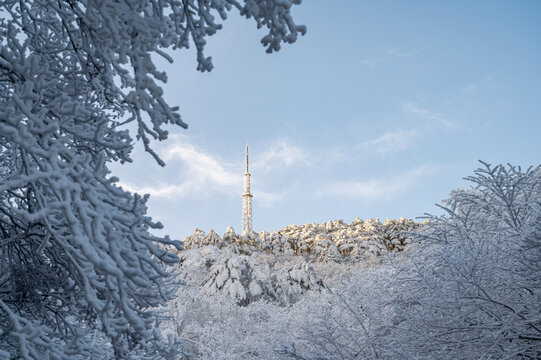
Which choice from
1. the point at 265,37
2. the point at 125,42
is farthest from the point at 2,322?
the point at 265,37

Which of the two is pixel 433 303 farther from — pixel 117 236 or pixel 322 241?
pixel 322 241

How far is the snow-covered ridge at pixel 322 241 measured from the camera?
3616 centimetres

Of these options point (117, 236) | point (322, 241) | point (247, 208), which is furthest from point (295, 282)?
point (247, 208)

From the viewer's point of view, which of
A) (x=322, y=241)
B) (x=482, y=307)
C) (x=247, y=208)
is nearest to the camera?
(x=482, y=307)

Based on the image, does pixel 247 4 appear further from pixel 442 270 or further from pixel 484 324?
pixel 442 270

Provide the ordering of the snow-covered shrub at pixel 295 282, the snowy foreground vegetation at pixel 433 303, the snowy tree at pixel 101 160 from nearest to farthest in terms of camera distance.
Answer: the snowy tree at pixel 101 160, the snowy foreground vegetation at pixel 433 303, the snow-covered shrub at pixel 295 282

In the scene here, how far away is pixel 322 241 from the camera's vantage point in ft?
130

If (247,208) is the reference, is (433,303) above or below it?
below

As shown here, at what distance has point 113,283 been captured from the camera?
1914mm

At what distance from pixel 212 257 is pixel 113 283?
22262 millimetres

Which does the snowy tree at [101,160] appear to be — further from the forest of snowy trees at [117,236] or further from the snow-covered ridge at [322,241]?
the snow-covered ridge at [322,241]

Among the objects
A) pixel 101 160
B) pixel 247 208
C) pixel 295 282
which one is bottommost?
pixel 101 160

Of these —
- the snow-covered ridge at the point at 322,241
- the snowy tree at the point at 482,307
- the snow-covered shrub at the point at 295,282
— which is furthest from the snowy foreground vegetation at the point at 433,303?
the snow-covered ridge at the point at 322,241

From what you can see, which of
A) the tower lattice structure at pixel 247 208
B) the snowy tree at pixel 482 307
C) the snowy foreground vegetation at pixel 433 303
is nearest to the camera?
the snowy tree at pixel 482 307
